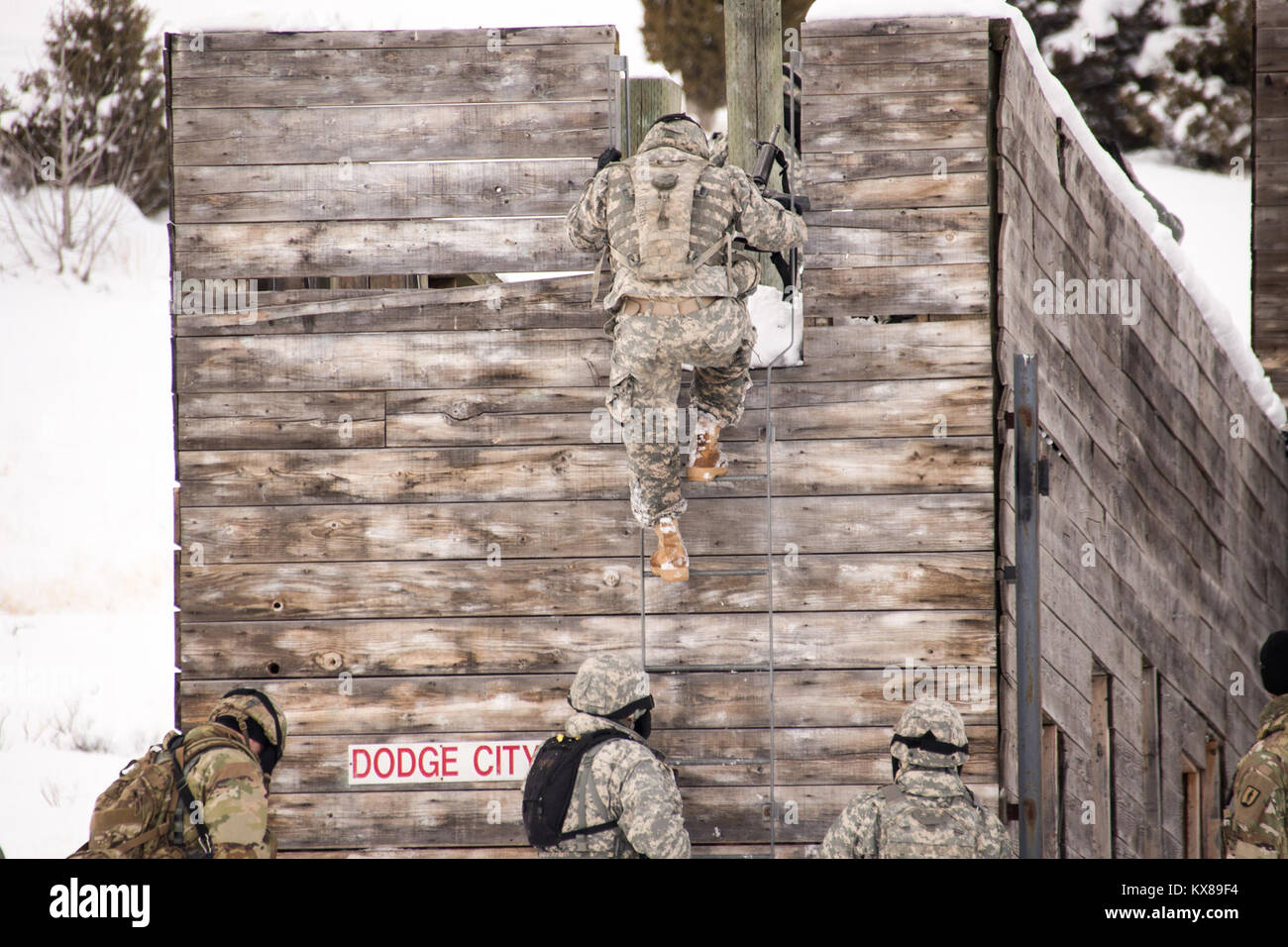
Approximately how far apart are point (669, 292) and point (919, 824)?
2.60 m

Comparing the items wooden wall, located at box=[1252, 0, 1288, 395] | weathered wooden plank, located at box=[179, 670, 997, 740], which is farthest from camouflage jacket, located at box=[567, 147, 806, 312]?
wooden wall, located at box=[1252, 0, 1288, 395]

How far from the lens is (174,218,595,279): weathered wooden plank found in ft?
21.0

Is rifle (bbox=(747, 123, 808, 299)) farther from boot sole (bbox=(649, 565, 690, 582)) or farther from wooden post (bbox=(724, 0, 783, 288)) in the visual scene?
boot sole (bbox=(649, 565, 690, 582))

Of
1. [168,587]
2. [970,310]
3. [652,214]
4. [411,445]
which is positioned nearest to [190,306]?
[411,445]

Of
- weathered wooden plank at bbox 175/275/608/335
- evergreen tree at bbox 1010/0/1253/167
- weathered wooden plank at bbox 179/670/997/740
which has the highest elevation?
evergreen tree at bbox 1010/0/1253/167

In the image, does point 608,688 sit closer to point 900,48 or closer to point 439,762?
point 439,762

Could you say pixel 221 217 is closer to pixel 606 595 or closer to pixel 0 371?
pixel 606 595

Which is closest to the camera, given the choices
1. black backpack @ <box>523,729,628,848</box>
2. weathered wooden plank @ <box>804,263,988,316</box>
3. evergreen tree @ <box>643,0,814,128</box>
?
black backpack @ <box>523,729,628,848</box>

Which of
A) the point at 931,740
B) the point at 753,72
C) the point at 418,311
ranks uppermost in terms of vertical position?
the point at 753,72

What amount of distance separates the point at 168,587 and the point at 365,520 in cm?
908

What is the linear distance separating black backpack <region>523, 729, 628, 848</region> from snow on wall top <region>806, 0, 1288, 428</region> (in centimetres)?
396

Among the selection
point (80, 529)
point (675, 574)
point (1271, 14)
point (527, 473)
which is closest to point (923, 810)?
point (675, 574)

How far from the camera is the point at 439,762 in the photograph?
625cm

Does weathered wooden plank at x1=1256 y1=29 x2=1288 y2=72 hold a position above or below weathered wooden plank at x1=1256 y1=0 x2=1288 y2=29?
below
